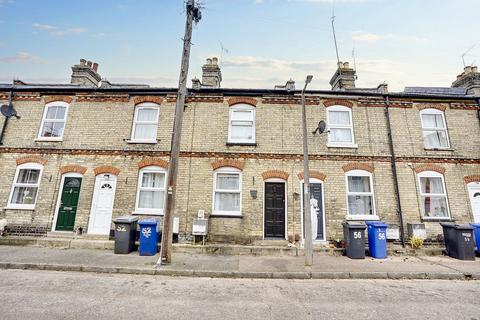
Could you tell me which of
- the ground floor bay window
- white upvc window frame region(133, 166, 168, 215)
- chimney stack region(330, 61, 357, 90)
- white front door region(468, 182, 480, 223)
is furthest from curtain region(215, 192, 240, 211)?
white front door region(468, 182, 480, 223)

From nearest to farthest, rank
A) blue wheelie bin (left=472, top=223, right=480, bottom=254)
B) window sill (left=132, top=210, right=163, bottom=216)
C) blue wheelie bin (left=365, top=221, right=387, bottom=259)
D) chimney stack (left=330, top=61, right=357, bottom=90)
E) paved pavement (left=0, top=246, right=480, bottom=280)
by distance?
paved pavement (left=0, top=246, right=480, bottom=280) → blue wheelie bin (left=365, top=221, right=387, bottom=259) → blue wheelie bin (left=472, top=223, right=480, bottom=254) → window sill (left=132, top=210, right=163, bottom=216) → chimney stack (left=330, top=61, right=357, bottom=90)

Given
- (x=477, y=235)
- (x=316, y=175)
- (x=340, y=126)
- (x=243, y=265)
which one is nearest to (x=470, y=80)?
(x=340, y=126)

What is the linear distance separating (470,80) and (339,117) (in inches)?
301

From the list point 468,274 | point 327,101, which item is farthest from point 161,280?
point 327,101

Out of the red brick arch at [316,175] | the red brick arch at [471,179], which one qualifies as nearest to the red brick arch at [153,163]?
the red brick arch at [316,175]

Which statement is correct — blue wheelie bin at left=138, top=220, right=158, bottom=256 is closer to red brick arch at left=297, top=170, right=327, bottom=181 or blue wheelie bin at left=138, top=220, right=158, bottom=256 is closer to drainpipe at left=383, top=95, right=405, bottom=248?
red brick arch at left=297, top=170, right=327, bottom=181

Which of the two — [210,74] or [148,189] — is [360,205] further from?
[210,74]

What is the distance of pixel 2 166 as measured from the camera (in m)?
10.5

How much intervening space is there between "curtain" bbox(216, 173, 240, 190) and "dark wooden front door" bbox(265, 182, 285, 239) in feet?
4.53

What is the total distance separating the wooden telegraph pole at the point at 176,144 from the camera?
719cm

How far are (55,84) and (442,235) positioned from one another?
2040 cm

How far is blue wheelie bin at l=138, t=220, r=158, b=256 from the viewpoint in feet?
27.0

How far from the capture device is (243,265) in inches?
286

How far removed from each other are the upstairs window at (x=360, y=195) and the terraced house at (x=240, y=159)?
5 cm
